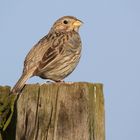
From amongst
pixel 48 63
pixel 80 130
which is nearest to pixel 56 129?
pixel 80 130

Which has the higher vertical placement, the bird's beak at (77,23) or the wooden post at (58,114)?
the bird's beak at (77,23)

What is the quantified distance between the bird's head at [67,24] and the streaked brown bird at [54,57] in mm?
318

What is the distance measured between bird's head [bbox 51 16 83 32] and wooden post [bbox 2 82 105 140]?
5.13 meters

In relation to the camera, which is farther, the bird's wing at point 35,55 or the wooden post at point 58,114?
the bird's wing at point 35,55

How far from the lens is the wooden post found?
11.6ft

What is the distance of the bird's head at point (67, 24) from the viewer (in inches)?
344

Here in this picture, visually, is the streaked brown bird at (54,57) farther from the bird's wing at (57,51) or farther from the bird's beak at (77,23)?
the bird's beak at (77,23)

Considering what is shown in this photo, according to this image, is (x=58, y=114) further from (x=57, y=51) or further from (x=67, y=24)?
(x=67, y=24)

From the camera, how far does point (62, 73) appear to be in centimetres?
761

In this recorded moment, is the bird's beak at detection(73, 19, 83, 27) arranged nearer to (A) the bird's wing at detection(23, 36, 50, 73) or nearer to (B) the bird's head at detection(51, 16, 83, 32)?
(B) the bird's head at detection(51, 16, 83, 32)

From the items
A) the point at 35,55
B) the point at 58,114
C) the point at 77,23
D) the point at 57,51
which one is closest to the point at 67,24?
the point at 77,23

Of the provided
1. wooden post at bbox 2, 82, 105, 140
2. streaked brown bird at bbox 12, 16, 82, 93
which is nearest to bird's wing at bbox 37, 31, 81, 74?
streaked brown bird at bbox 12, 16, 82, 93

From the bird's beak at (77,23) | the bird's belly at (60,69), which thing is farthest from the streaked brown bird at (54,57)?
the bird's beak at (77,23)

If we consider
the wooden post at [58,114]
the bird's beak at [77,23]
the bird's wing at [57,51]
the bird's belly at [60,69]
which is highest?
the bird's beak at [77,23]
